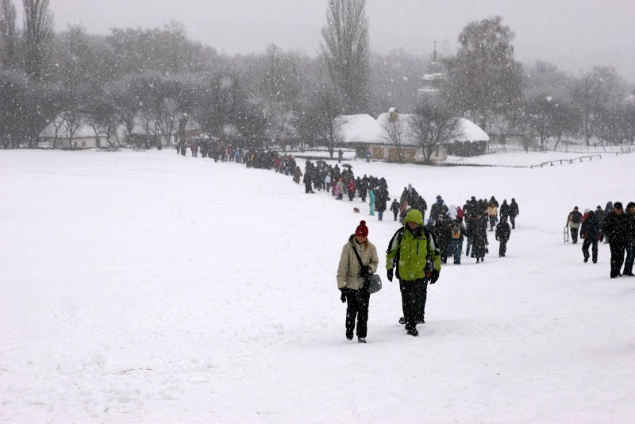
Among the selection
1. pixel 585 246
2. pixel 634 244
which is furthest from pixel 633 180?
pixel 634 244

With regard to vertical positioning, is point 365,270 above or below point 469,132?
below

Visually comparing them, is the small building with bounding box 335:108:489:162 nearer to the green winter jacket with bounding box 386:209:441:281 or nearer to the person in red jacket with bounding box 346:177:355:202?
the person in red jacket with bounding box 346:177:355:202

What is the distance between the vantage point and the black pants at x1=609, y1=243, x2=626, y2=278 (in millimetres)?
10992

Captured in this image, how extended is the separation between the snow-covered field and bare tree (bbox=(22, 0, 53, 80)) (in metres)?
44.4

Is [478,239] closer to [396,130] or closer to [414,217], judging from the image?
[414,217]

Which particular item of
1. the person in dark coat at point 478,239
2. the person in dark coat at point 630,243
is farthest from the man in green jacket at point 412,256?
the person in dark coat at point 478,239

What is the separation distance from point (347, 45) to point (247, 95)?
492 inches

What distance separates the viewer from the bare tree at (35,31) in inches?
2397

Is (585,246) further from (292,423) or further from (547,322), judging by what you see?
(292,423)

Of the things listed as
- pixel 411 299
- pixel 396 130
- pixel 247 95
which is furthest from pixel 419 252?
pixel 247 95

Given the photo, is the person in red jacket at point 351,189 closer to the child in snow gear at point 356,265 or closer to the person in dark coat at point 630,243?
the person in dark coat at point 630,243

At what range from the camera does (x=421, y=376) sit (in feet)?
20.4

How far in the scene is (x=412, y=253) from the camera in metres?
7.78

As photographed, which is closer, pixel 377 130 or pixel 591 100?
pixel 377 130
